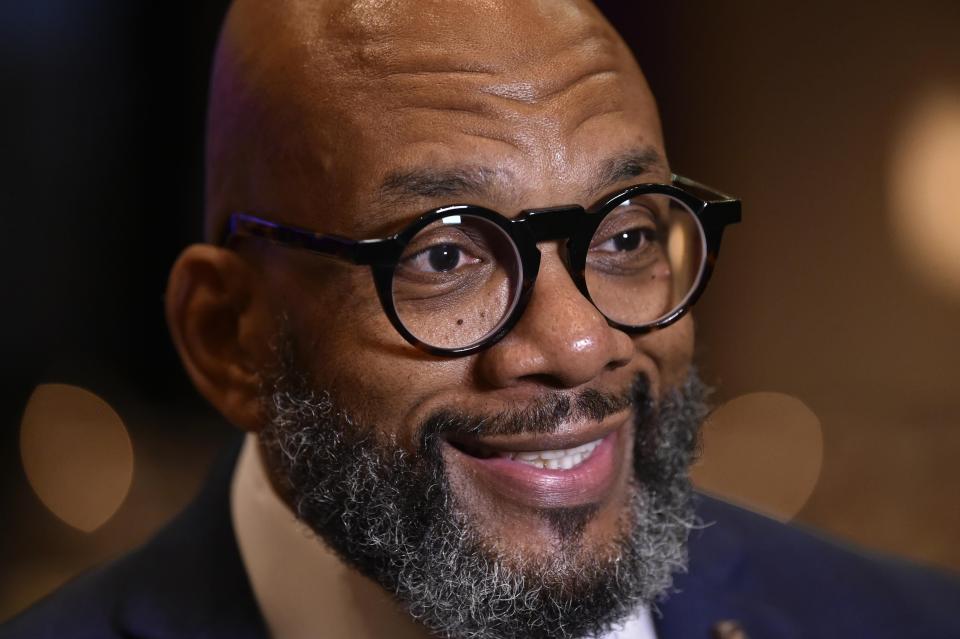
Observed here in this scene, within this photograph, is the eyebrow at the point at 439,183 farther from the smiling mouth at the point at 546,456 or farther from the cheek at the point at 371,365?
the smiling mouth at the point at 546,456

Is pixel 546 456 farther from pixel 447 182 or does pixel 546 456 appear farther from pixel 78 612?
pixel 78 612

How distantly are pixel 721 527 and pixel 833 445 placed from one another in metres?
0.56

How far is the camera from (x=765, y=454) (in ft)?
7.36

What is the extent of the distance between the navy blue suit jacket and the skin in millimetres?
395

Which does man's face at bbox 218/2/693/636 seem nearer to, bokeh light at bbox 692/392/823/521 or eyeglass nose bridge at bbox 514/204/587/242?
eyeglass nose bridge at bbox 514/204/587/242

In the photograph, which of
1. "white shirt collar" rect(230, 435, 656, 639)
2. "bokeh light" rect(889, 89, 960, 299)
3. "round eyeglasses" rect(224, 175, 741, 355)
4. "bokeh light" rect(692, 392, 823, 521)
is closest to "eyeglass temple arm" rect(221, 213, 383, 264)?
"round eyeglasses" rect(224, 175, 741, 355)

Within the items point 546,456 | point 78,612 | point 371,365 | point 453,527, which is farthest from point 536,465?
point 78,612

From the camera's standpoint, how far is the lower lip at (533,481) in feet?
3.91

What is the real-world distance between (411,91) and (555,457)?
1.48 feet

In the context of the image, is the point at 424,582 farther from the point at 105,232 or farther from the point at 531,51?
the point at 105,232

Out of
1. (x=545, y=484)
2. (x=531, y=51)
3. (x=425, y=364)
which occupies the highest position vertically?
(x=531, y=51)

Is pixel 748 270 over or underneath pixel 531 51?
underneath

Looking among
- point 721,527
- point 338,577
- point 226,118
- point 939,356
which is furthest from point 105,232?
point 939,356

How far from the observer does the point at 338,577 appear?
1.40 meters
